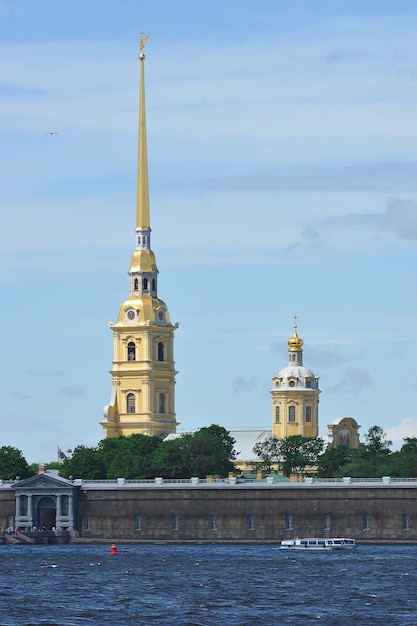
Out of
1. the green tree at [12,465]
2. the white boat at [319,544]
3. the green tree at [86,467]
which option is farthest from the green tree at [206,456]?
the white boat at [319,544]

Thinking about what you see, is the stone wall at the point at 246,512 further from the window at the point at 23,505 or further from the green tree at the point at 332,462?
the green tree at the point at 332,462

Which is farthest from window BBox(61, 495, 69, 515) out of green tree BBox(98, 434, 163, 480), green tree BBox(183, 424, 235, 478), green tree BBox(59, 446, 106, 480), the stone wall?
green tree BBox(183, 424, 235, 478)

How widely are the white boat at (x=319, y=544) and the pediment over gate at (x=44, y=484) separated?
24104 millimetres

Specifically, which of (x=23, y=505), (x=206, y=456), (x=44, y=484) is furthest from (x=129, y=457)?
(x=23, y=505)

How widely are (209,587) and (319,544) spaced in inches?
1525

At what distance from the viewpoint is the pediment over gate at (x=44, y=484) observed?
171m

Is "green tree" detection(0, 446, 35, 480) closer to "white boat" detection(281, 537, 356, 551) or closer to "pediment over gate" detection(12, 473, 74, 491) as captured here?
"pediment over gate" detection(12, 473, 74, 491)

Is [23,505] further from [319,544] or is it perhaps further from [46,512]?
[319,544]

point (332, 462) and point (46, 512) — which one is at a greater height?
point (332, 462)

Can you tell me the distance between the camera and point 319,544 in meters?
153

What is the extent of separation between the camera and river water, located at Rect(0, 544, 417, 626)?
9894cm

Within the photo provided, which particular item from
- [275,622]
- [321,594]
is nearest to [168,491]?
[321,594]

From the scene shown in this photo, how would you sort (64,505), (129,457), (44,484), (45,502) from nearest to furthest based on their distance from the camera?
(64,505) < (44,484) < (45,502) < (129,457)

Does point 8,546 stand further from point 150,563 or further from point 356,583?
point 356,583
